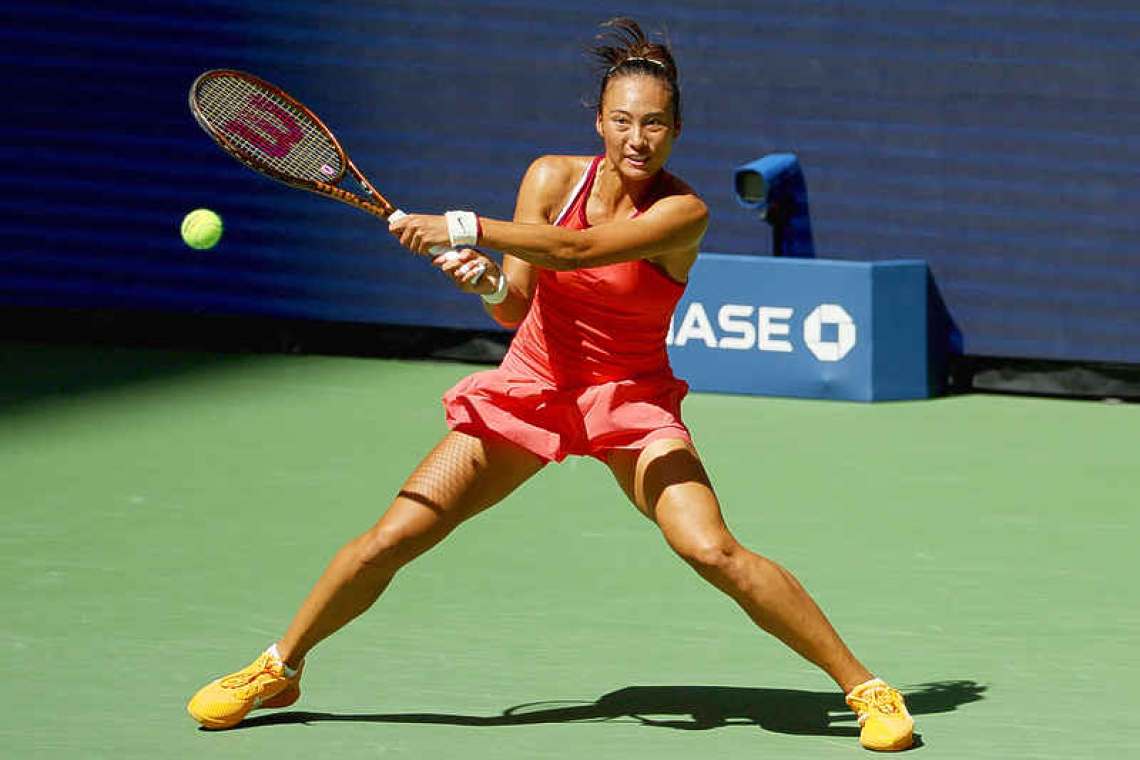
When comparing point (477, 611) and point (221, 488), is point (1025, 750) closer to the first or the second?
point (477, 611)

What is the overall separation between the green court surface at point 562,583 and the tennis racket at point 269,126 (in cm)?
134

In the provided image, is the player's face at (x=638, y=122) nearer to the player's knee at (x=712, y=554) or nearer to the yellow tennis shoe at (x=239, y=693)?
the player's knee at (x=712, y=554)

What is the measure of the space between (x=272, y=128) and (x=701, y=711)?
1890 mm

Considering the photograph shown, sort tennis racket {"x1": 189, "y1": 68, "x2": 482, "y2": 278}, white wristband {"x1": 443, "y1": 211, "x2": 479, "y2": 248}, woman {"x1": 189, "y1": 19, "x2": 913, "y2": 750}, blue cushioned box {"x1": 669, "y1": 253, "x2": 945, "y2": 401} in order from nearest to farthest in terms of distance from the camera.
→ white wristband {"x1": 443, "y1": 211, "x2": 479, "y2": 248}
woman {"x1": 189, "y1": 19, "x2": 913, "y2": 750}
tennis racket {"x1": 189, "y1": 68, "x2": 482, "y2": 278}
blue cushioned box {"x1": 669, "y1": 253, "x2": 945, "y2": 401}

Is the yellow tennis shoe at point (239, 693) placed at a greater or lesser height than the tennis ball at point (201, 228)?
lesser

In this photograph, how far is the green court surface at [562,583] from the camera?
205 inches

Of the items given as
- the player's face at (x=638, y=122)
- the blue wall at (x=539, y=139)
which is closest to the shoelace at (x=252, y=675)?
the player's face at (x=638, y=122)

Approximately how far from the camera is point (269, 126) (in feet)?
18.4

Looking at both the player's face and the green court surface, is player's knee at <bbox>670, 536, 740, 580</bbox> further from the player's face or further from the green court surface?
the player's face

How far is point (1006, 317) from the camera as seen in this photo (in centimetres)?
1018

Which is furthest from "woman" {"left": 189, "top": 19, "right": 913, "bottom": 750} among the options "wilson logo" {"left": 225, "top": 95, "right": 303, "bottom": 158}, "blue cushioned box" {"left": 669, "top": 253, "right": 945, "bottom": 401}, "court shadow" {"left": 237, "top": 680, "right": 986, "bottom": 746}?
"blue cushioned box" {"left": 669, "top": 253, "right": 945, "bottom": 401}

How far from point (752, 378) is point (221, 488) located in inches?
120

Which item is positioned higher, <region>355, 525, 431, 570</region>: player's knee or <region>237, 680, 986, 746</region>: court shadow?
<region>355, 525, 431, 570</region>: player's knee

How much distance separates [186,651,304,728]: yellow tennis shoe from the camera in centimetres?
510
